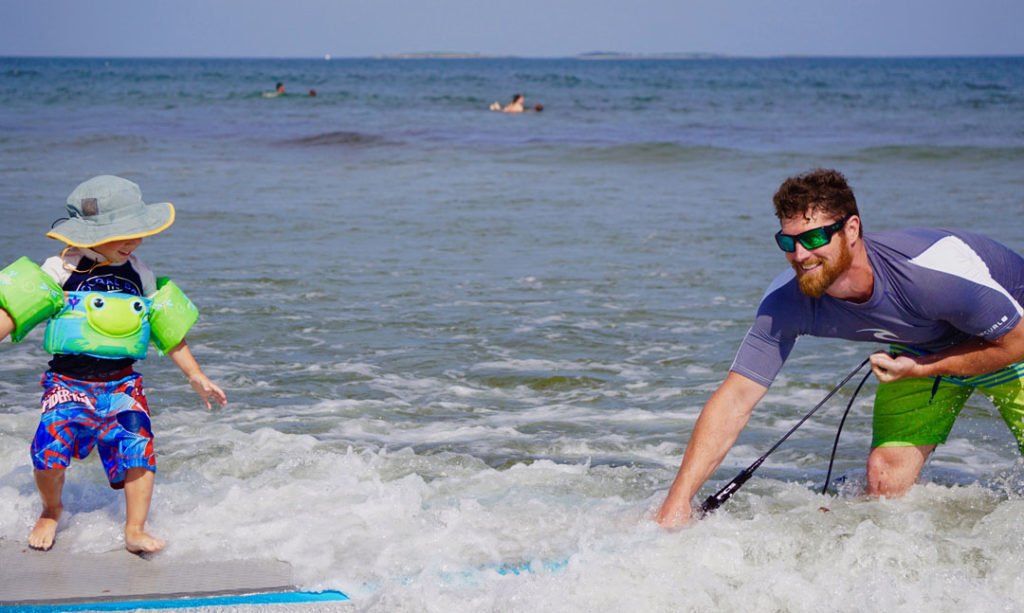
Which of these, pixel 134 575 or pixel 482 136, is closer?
pixel 134 575

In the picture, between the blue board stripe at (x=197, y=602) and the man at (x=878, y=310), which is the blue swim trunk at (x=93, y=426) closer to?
the blue board stripe at (x=197, y=602)

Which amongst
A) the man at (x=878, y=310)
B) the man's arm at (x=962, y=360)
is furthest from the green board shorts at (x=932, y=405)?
Answer: the man's arm at (x=962, y=360)

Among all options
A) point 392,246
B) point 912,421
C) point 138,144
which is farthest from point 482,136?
point 912,421

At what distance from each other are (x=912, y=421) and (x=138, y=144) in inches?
776

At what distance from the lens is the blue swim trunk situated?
3.53 m

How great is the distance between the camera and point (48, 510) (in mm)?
3768

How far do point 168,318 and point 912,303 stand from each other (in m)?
2.63

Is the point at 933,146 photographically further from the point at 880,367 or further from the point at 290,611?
the point at 290,611

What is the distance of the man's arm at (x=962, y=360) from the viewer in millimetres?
3627

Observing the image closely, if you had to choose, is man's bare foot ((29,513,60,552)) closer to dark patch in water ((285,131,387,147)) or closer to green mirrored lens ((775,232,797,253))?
green mirrored lens ((775,232,797,253))

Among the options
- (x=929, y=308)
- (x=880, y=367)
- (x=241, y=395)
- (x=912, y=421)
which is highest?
(x=929, y=308)

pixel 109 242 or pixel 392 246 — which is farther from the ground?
pixel 109 242

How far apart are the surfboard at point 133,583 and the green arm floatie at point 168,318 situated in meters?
0.78

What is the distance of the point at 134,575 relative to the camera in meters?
3.57
